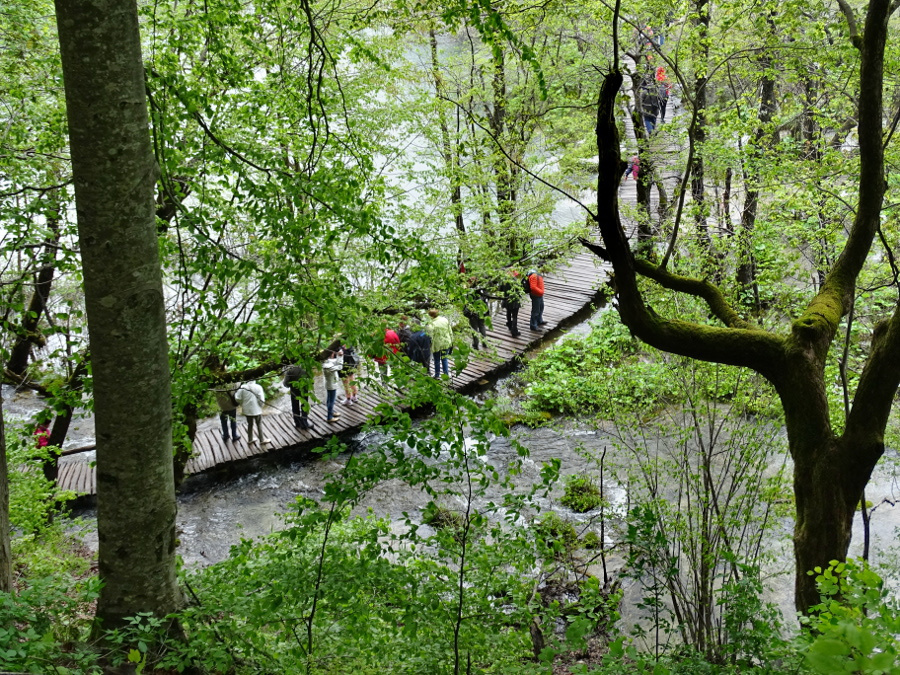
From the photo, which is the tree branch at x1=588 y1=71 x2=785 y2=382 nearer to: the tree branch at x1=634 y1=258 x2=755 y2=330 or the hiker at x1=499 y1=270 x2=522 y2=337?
the tree branch at x1=634 y1=258 x2=755 y2=330

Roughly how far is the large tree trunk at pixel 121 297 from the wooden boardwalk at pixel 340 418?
5.48m

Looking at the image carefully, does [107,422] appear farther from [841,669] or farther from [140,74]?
[841,669]

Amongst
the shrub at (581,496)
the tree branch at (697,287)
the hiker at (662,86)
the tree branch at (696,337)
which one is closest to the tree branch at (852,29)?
the tree branch at (697,287)

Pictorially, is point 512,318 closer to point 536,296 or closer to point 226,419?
point 536,296

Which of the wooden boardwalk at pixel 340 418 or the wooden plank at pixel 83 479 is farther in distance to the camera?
the wooden boardwalk at pixel 340 418

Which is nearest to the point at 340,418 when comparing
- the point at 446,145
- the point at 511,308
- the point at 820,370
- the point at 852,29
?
the point at 511,308

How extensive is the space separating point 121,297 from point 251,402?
8.24 meters

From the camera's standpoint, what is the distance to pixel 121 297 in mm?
3027

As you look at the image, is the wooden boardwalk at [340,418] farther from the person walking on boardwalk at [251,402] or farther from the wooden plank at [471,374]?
the person walking on boardwalk at [251,402]

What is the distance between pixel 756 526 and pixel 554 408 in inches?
222

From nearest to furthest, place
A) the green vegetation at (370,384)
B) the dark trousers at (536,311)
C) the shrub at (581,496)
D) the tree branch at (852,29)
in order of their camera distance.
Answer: the green vegetation at (370,384) < the tree branch at (852,29) < the shrub at (581,496) < the dark trousers at (536,311)

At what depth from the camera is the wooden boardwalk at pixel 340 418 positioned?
35.5 feet

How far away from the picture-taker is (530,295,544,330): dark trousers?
1455 centimetres

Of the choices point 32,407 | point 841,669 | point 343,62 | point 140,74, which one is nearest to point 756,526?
point 841,669
